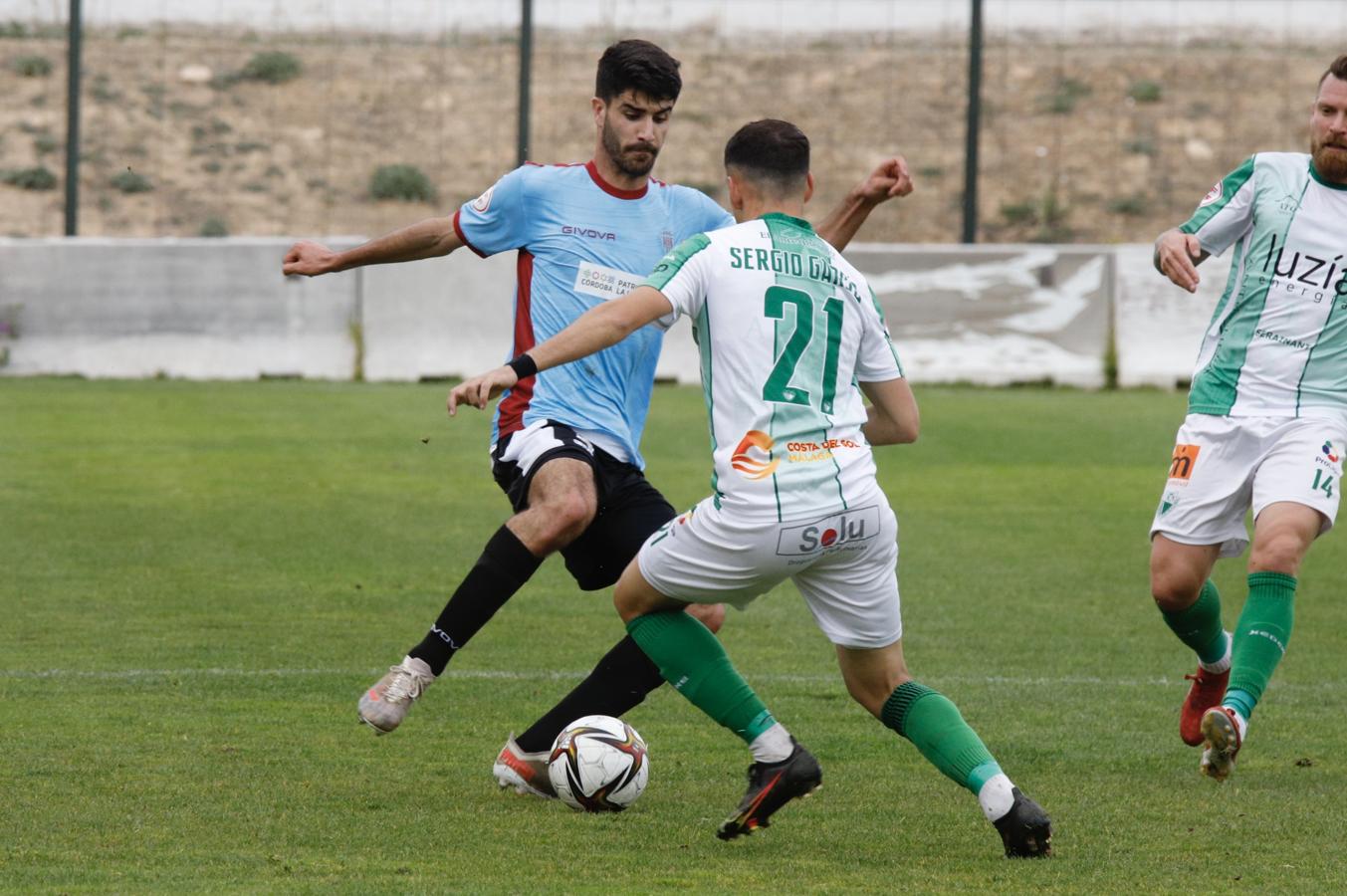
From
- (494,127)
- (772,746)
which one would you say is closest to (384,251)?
(772,746)

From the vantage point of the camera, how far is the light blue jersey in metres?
6.34

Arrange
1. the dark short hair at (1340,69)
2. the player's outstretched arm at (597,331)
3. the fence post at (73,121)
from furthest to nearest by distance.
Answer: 1. the fence post at (73,121)
2. the dark short hair at (1340,69)
3. the player's outstretched arm at (597,331)

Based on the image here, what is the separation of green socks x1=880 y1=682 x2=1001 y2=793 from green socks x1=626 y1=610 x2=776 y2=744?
35cm

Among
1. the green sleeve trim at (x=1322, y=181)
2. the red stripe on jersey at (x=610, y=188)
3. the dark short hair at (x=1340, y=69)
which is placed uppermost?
the dark short hair at (x=1340, y=69)

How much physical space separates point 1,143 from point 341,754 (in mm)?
35705

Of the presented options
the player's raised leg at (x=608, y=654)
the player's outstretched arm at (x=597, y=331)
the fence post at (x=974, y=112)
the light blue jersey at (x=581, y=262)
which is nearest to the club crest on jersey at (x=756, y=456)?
the player's outstretched arm at (x=597, y=331)

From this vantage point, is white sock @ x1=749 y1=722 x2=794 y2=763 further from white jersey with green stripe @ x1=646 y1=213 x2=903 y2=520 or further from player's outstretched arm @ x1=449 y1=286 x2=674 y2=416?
player's outstretched arm @ x1=449 y1=286 x2=674 y2=416

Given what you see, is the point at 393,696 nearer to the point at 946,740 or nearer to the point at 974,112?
the point at 946,740

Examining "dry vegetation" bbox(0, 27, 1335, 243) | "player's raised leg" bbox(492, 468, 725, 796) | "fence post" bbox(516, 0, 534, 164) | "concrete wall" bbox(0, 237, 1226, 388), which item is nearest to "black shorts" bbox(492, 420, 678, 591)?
"player's raised leg" bbox(492, 468, 725, 796)

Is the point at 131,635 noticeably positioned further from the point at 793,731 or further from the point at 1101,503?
the point at 1101,503

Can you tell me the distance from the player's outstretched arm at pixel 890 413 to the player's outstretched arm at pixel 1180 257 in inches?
49.1

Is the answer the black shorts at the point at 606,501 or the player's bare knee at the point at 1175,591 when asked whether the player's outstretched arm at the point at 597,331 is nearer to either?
the black shorts at the point at 606,501

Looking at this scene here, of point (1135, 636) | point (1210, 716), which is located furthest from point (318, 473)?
point (1210, 716)

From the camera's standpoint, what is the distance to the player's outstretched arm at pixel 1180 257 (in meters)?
6.24
